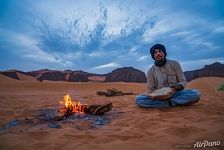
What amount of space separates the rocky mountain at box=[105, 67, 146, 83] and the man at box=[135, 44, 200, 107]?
31.7 metres

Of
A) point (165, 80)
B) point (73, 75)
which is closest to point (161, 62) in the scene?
point (165, 80)

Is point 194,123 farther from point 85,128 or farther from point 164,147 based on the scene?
point 85,128

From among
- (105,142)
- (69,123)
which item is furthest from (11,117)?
(105,142)

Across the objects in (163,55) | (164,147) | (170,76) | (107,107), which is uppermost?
(163,55)

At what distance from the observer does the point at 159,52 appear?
593cm

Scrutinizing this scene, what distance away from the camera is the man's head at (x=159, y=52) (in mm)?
5948

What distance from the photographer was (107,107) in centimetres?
531

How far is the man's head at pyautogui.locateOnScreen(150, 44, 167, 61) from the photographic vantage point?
5.95 metres

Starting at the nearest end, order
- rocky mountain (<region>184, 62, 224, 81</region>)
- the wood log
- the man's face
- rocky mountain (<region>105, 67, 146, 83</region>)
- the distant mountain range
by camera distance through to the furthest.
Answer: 1. the wood log
2. the man's face
3. rocky mountain (<region>184, 62, 224, 81</region>)
4. the distant mountain range
5. rocky mountain (<region>105, 67, 146, 83</region>)

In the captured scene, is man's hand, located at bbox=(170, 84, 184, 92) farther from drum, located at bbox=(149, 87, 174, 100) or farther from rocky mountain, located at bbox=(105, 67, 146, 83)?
rocky mountain, located at bbox=(105, 67, 146, 83)

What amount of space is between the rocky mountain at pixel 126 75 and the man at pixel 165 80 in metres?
31.7

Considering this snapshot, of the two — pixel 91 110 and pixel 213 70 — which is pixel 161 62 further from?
pixel 213 70

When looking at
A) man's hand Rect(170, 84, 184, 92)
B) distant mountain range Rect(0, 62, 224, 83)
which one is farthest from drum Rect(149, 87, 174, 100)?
distant mountain range Rect(0, 62, 224, 83)

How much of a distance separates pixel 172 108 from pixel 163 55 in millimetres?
1369
